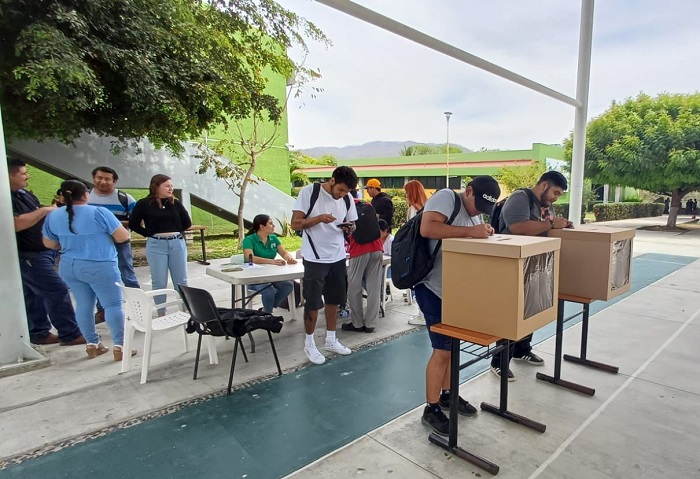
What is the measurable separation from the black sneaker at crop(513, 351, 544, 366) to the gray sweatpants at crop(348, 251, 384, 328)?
1.38 metres

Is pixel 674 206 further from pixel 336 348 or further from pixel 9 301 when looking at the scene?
pixel 9 301

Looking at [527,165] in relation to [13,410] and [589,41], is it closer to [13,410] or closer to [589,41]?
[589,41]

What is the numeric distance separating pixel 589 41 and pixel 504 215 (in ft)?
15.6

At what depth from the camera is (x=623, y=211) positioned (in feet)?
69.5

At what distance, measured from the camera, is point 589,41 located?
19.4 feet

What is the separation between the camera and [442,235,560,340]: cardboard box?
5.89ft

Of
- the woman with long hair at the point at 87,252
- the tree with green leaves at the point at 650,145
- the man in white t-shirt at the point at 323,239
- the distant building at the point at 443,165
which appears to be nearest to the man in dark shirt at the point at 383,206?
the man in white t-shirt at the point at 323,239

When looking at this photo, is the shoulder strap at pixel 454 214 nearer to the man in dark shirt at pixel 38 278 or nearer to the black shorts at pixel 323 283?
the black shorts at pixel 323 283

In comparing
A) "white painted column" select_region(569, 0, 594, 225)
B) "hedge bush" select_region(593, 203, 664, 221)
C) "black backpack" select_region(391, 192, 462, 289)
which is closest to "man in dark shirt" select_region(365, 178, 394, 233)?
"black backpack" select_region(391, 192, 462, 289)

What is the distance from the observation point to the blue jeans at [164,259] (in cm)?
391

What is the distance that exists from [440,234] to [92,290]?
112 inches

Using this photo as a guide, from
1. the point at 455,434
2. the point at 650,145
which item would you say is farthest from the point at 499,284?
the point at 650,145

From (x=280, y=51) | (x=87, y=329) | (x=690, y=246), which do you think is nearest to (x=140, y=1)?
(x=280, y=51)

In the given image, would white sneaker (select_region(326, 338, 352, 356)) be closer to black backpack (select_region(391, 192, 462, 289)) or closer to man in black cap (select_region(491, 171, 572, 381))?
man in black cap (select_region(491, 171, 572, 381))
